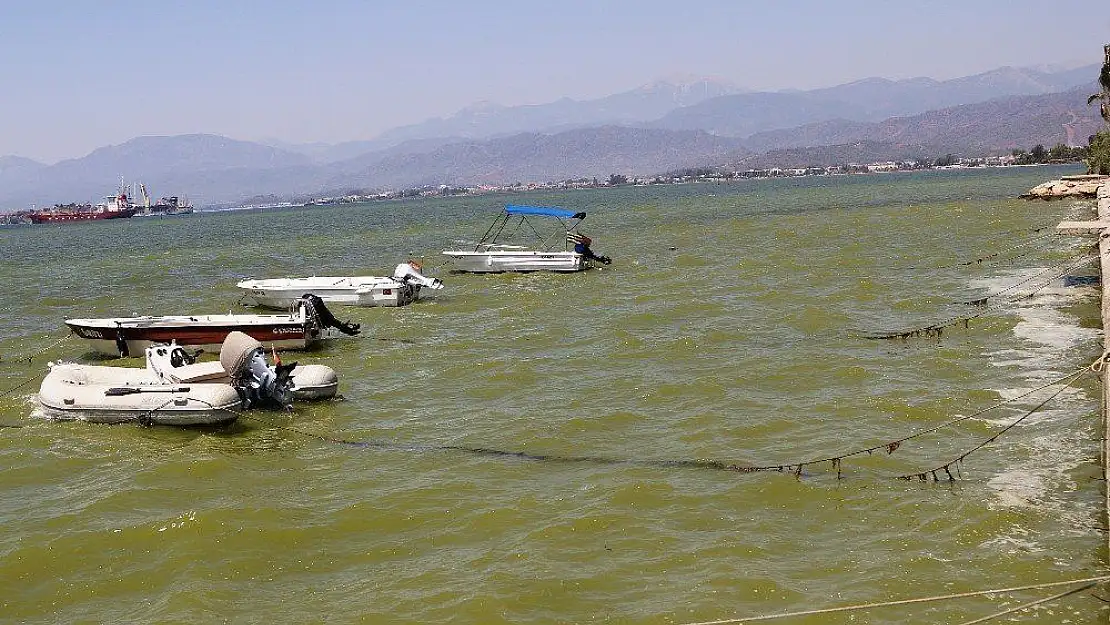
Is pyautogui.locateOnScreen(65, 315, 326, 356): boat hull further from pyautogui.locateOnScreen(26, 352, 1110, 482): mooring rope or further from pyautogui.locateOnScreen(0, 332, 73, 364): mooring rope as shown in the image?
pyautogui.locateOnScreen(26, 352, 1110, 482): mooring rope

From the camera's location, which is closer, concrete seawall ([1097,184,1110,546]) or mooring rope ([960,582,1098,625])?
mooring rope ([960,582,1098,625])

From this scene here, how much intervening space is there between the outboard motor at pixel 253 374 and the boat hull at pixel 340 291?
48.6 feet

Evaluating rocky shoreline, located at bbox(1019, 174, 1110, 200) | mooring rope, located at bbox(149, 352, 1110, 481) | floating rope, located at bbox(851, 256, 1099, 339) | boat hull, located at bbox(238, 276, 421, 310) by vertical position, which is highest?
rocky shoreline, located at bbox(1019, 174, 1110, 200)

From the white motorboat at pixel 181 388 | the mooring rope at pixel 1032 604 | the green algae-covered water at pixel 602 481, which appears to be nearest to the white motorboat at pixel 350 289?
the green algae-covered water at pixel 602 481

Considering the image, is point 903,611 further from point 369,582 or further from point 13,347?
point 13,347

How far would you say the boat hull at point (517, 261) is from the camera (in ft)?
135

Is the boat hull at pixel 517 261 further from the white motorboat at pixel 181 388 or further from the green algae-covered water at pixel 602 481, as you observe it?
the white motorboat at pixel 181 388

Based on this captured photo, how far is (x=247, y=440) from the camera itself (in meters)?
17.6

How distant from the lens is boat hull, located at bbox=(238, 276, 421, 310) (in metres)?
34.2

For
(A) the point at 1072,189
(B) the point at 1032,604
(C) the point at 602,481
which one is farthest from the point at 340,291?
(A) the point at 1072,189

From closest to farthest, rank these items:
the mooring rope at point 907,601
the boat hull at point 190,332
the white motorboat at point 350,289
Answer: the mooring rope at point 907,601, the boat hull at point 190,332, the white motorboat at point 350,289

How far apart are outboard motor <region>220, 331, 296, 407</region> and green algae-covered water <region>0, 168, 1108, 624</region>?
44 cm

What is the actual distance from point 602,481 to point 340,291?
22.4 m

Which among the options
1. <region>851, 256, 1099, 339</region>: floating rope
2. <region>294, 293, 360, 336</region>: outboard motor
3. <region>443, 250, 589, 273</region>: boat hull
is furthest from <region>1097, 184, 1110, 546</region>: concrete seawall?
<region>443, 250, 589, 273</region>: boat hull
